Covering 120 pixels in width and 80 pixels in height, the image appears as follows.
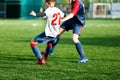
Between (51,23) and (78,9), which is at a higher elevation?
(78,9)

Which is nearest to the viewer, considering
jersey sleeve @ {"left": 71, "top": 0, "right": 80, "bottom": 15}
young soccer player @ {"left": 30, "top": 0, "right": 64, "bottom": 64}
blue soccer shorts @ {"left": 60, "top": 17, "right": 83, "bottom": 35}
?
young soccer player @ {"left": 30, "top": 0, "right": 64, "bottom": 64}

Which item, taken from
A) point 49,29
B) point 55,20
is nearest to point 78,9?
point 55,20

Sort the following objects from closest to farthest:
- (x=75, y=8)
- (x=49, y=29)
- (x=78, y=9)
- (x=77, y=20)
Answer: (x=49, y=29) < (x=75, y=8) < (x=78, y=9) < (x=77, y=20)

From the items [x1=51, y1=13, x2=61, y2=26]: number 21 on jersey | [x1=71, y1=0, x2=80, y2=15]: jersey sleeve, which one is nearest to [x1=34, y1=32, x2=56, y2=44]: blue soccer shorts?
[x1=51, y1=13, x2=61, y2=26]: number 21 on jersey

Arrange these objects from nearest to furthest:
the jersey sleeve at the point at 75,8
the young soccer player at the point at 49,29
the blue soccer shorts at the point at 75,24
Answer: the young soccer player at the point at 49,29
the jersey sleeve at the point at 75,8
the blue soccer shorts at the point at 75,24

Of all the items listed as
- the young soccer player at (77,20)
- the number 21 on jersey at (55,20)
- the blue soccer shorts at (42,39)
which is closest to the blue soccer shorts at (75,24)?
the young soccer player at (77,20)

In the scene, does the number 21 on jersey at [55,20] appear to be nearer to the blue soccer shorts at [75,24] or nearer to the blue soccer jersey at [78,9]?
the blue soccer jersey at [78,9]

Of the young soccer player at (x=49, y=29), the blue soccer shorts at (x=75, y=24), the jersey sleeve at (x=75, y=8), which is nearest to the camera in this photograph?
the young soccer player at (x=49, y=29)

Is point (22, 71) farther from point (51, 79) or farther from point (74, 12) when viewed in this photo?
point (74, 12)

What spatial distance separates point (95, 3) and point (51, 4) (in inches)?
1947

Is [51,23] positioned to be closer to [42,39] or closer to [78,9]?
[42,39]

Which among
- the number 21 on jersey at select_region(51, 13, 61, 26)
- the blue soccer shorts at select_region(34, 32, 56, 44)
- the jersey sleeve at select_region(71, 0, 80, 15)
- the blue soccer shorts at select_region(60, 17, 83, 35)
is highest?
the jersey sleeve at select_region(71, 0, 80, 15)

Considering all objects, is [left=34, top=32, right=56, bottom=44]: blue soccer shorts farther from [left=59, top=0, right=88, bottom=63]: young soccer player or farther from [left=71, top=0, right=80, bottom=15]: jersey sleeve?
[left=71, top=0, right=80, bottom=15]: jersey sleeve

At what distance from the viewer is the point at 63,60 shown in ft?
36.0
